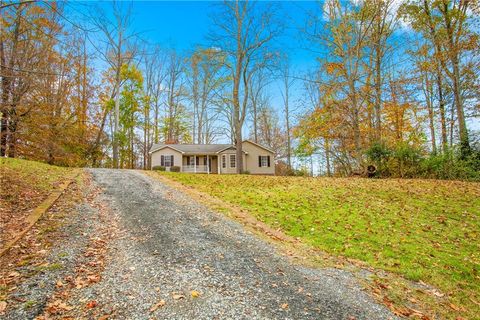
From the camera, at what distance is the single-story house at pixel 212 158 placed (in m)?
26.6

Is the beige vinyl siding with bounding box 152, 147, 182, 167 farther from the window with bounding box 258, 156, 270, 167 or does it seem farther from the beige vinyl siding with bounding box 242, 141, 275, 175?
the window with bounding box 258, 156, 270, 167

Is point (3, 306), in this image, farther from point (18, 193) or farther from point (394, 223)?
point (394, 223)

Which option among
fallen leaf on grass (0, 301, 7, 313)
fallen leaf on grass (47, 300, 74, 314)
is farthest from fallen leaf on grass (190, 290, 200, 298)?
fallen leaf on grass (0, 301, 7, 313)

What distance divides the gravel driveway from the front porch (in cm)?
2100

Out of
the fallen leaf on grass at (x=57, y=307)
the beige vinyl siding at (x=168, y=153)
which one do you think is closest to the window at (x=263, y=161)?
the beige vinyl siding at (x=168, y=153)

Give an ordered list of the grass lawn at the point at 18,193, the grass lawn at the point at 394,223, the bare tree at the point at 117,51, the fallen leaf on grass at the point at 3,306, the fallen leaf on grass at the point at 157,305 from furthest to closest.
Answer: the bare tree at the point at 117,51 < the grass lawn at the point at 18,193 < the grass lawn at the point at 394,223 < the fallen leaf on grass at the point at 157,305 < the fallen leaf on grass at the point at 3,306

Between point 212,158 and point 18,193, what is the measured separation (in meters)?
21.6

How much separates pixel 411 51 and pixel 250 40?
1046 cm

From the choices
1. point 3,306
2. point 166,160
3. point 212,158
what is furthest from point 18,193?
point 212,158

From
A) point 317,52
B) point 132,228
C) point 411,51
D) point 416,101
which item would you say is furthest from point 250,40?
point 132,228

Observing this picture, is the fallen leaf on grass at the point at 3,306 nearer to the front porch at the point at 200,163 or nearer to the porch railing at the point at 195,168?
the front porch at the point at 200,163

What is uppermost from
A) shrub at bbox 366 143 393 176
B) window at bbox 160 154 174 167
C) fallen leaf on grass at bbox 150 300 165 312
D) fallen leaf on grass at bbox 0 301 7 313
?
window at bbox 160 154 174 167

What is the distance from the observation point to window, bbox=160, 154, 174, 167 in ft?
86.9

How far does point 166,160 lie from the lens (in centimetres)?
2653
